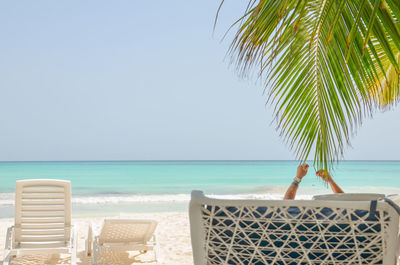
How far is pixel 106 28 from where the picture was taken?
39938mm

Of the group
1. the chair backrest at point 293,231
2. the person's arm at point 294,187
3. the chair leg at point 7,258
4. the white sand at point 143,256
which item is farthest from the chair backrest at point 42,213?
the chair backrest at point 293,231

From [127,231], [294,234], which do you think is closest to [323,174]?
[294,234]

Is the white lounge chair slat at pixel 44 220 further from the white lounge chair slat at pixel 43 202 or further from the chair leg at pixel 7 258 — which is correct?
the chair leg at pixel 7 258

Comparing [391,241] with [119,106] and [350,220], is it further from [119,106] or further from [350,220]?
[119,106]

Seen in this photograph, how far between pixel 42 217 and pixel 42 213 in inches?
1.4

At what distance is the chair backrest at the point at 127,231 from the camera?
455 cm

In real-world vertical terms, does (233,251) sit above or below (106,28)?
below

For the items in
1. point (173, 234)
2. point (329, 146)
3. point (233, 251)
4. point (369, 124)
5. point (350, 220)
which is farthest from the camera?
point (369, 124)

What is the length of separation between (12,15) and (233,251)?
4048 centimetres

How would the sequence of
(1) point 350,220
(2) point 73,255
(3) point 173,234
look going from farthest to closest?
(3) point 173,234, (2) point 73,255, (1) point 350,220

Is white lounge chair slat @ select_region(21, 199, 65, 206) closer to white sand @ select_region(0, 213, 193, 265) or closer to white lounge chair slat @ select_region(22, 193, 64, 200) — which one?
white lounge chair slat @ select_region(22, 193, 64, 200)

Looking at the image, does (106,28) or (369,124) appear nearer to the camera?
(106,28)

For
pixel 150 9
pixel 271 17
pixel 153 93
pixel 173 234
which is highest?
pixel 150 9

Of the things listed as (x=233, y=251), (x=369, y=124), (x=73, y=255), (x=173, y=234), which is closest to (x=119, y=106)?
(x=369, y=124)
